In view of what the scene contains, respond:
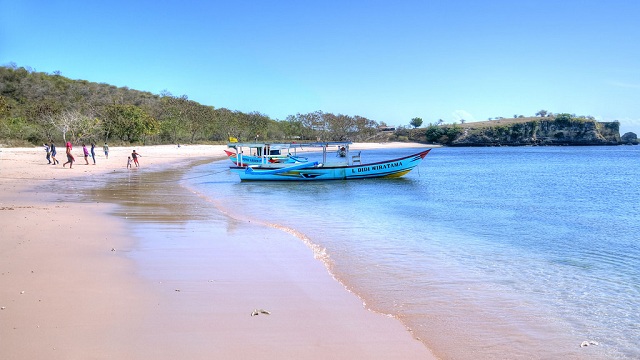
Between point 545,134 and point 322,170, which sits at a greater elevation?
point 545,134

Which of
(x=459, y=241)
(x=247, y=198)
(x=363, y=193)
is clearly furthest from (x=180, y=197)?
(x=459, y=241)

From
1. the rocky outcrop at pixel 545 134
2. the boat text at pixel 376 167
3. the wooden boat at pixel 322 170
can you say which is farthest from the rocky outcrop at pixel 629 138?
the wooden boat at pixel 322 170

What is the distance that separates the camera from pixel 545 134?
13300cm

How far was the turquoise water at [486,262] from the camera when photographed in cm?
566

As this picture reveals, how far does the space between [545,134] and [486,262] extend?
138m

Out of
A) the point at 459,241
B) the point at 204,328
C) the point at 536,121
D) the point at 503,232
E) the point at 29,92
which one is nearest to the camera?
the point at 204,328

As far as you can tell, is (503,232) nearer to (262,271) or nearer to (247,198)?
(262,271)

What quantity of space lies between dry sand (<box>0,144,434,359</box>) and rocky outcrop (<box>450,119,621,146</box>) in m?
133

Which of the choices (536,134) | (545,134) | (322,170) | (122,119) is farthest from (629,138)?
(322,170)

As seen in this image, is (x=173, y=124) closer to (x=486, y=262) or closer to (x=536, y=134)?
(x=486, y=262)

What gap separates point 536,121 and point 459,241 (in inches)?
5324

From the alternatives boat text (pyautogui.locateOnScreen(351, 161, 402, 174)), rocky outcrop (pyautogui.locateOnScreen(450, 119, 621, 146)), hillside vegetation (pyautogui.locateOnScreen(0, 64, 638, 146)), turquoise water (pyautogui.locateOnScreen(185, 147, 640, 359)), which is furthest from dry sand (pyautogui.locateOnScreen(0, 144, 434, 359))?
rocky outcrop (pyautogui.locateOnScreen(450, 119, 621, 146))

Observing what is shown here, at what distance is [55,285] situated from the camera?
6.46m

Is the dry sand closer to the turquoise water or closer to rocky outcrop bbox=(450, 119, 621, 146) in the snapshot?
the turquoise water
